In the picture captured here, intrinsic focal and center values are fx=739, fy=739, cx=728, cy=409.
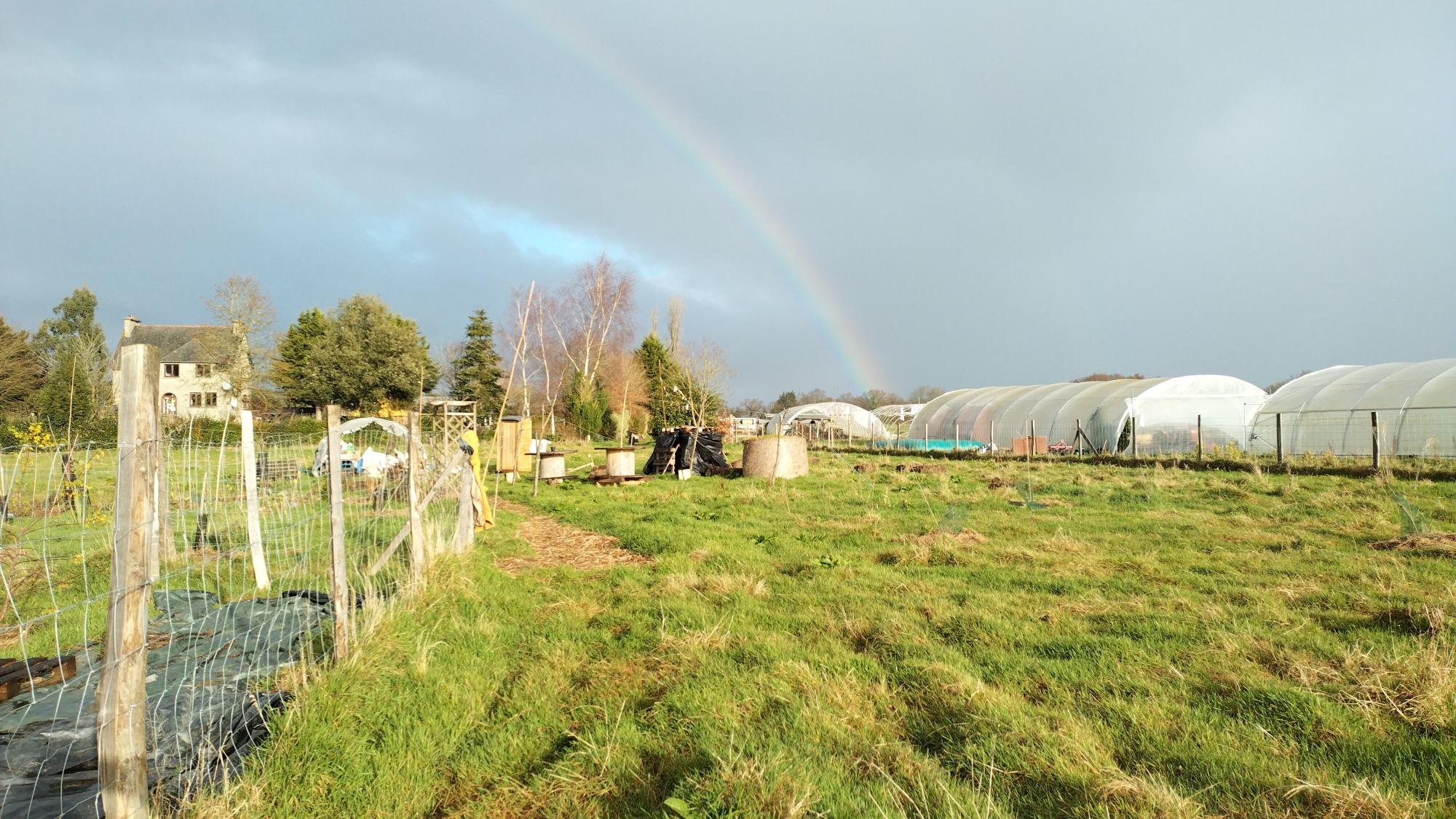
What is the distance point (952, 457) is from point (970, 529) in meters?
18.3

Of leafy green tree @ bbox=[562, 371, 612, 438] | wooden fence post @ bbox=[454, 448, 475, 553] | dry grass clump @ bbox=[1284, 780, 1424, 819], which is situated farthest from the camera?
leafy green tree @ bbox=[562, 371, 612, 438]

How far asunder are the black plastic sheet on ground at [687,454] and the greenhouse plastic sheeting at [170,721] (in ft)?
42.8

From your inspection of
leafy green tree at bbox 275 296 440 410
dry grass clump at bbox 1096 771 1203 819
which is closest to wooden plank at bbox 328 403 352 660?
dry grass clump at bbox 1096 771 1203 819

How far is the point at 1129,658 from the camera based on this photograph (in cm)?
412

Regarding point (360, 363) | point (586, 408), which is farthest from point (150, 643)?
point (360, 363)

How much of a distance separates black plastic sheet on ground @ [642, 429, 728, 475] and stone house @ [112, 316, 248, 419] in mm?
29648

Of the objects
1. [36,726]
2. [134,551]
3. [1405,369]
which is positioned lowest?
[36,726]

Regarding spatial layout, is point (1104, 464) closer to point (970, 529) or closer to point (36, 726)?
point (970, 529)

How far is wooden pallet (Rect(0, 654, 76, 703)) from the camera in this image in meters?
3.88

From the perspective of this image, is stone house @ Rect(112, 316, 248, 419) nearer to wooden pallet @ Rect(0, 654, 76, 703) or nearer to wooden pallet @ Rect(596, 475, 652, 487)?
wooden pallet @ Rect(596, 475, 652, 487)

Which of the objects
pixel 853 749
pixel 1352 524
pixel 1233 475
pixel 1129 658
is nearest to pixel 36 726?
pixel 853 749

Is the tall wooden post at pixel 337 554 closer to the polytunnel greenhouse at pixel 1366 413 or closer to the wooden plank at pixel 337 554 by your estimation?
the wooden plank at pixel 337 554

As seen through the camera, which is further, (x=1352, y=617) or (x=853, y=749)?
(x=1352, y=617)

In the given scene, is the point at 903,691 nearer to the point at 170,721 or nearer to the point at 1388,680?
the point at 1388,680
